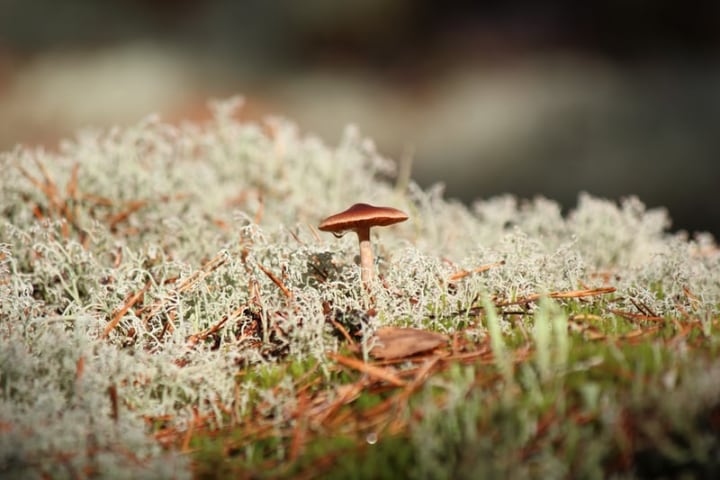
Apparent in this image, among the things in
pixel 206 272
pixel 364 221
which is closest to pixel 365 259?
pixel 364 221

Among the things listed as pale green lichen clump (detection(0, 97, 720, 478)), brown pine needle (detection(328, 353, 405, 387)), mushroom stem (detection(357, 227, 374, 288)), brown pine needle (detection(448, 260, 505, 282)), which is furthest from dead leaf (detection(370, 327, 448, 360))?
brown pine needle (detection(448, 260, 505, 282))

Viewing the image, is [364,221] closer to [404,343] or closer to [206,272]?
[404,343]

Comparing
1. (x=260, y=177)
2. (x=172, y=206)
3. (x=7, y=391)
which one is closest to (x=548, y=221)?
(x=260, y=177)

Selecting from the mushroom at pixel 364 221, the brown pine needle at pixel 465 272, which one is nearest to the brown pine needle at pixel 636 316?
the brown pine needle at pixel 465 272

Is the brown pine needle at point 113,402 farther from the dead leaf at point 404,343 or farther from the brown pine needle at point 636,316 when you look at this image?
the brown pine needle at point 636,316

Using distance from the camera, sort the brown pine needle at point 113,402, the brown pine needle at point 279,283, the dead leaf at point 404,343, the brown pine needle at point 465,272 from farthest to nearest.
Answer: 1. the brown pine needle at point 465,272
2. the brown pine needle at point 279,283
3. the dead leaf at point 404,343
4. the brown pine needle at point 113,402

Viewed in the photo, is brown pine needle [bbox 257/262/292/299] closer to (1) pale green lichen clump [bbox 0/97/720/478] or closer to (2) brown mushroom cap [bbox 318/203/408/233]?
(1) pale green lichen clump [bbox 0/97/720/478]
